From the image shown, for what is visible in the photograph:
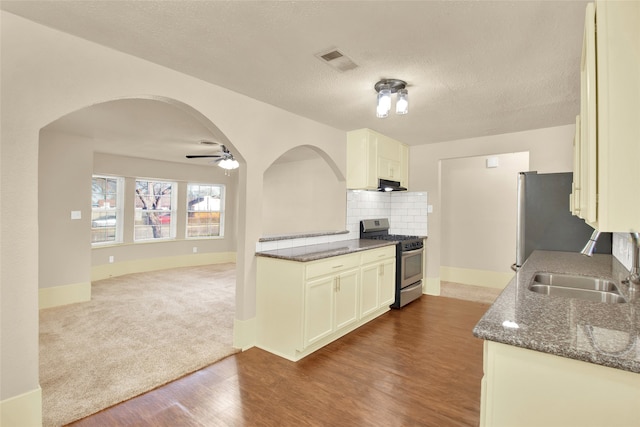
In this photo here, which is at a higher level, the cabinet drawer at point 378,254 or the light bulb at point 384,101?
the light bulb at point 384,101

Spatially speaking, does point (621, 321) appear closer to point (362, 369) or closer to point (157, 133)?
point (362, 369)

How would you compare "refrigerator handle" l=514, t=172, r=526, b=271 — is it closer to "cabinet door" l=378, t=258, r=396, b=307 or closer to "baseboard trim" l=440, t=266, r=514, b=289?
"cabinet door" l=378, t=258, r=396, b=307

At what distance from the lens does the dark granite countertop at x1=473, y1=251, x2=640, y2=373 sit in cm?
99

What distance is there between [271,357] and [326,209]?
229cm

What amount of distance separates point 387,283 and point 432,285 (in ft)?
A: 4.36

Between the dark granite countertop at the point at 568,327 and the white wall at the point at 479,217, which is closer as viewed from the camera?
the dark granite countertop at the point at 568,327

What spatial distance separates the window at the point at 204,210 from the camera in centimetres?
730

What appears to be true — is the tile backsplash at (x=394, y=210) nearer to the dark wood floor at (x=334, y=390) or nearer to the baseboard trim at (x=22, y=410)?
the dark wood floor at (x=334, y=390)

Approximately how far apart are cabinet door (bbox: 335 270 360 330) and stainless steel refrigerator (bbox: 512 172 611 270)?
1.59 meters

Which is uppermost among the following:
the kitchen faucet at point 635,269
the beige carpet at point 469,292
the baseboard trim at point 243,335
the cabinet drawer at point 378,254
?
the kitchen faucet at point 635,269

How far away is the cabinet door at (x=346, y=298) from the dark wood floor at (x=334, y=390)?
0.20m

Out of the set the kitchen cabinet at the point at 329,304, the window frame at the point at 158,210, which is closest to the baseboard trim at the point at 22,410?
the kitchen cabinet at the point at 329,304

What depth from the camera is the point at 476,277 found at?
5.59 m

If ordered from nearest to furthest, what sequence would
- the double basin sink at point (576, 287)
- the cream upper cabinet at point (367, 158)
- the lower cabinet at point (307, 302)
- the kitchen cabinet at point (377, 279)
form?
1. the double basin sink at point (576, 287)
2. the lower cabinet at point (307, 302)
3. the kitchen cabinet at point (377, 279)
4. the cream upper cabinet at point (367, 158)
